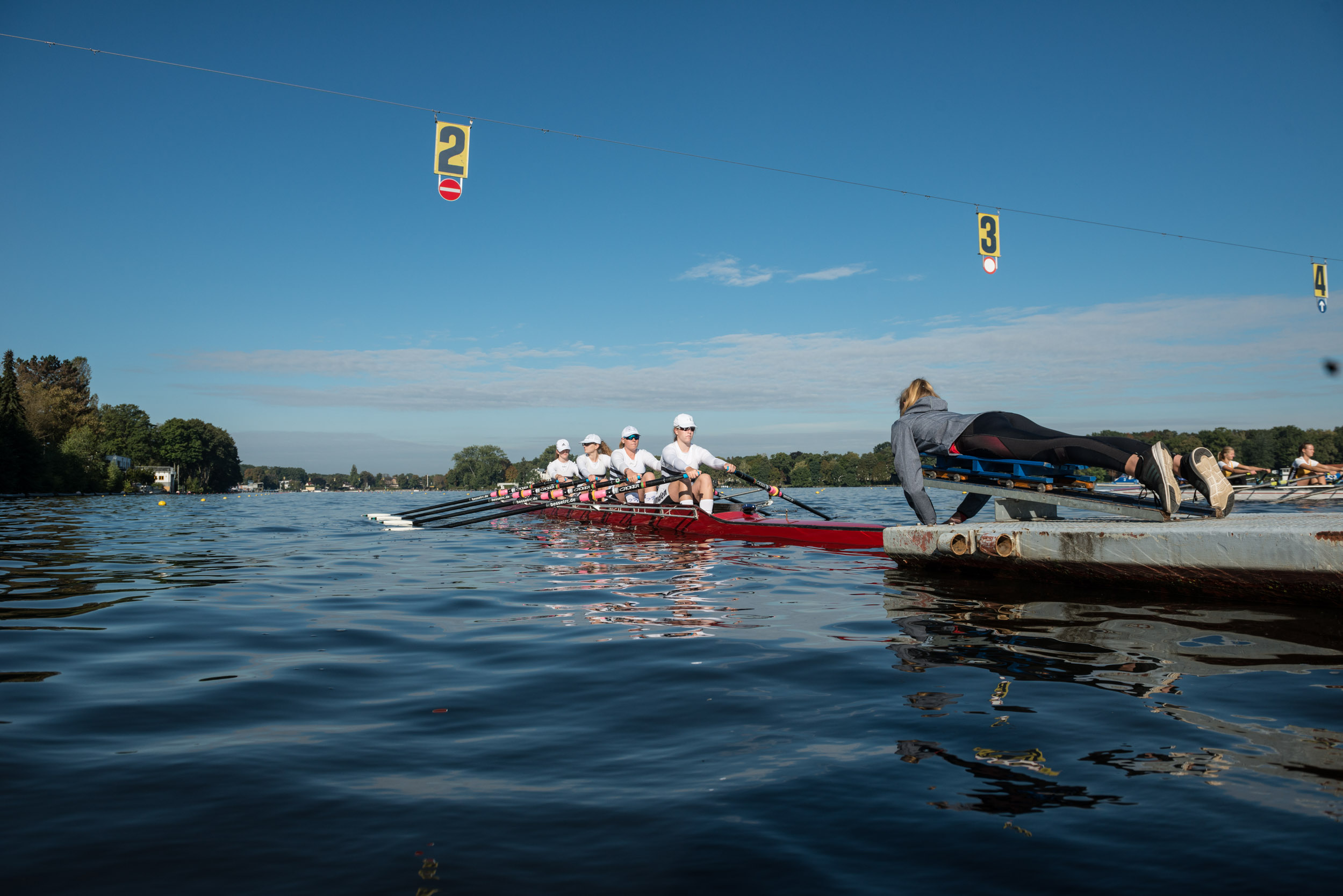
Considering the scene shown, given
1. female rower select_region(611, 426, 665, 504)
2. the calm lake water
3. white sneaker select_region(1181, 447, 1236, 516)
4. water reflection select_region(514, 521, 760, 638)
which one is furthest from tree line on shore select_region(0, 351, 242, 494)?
white sneaker select_region(1181, 447, 1236, 516)

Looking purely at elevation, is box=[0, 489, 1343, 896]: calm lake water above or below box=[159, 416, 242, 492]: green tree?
below

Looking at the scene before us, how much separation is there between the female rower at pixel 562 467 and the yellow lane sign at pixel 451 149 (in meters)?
9.18

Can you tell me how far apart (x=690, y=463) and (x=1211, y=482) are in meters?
8.98

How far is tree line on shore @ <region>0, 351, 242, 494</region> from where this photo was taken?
56.7m

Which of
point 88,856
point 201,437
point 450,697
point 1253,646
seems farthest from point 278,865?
point 201,437

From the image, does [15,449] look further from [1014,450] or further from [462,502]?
[1014,450]

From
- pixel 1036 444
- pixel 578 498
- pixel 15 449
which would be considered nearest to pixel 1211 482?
pixel 1036 444

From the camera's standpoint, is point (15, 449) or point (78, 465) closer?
point (15, 449)

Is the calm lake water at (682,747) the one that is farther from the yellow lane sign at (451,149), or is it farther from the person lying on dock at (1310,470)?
the person lying on dock at (1310,470)

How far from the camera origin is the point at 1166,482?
20.3ft

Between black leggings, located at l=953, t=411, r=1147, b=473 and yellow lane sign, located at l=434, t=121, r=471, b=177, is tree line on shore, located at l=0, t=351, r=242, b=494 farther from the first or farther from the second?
black leggings, located at l=953, t=411, r=1147, b=473

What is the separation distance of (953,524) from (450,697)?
17.4 ft

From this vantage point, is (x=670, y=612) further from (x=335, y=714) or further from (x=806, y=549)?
(x=806, y=549)

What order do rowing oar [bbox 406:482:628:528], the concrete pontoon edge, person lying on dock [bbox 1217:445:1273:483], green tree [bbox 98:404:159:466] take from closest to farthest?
1. the concrete pontoon edge
2. rowing oar [bbox 406:482:628:528]
3. person lying on dock [bbox 1217:445:1273:483]
4. green tree [bbox 98:404:159:466]
